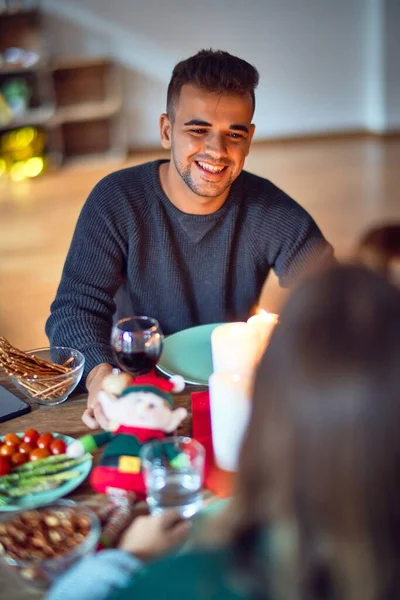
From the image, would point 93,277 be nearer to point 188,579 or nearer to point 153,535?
point 153,535

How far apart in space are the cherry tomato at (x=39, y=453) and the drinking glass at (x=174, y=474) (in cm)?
20

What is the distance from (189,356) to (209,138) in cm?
56

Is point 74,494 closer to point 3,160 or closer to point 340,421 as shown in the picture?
point 340,421

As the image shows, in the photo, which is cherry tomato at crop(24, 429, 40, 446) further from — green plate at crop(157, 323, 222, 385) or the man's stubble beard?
the man's stubble beard

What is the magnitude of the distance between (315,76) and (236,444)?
6315 mm

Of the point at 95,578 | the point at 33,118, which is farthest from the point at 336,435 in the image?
the point at 33,118

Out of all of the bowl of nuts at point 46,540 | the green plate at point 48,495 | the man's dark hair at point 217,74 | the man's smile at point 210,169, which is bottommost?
the green plate at point 48,495

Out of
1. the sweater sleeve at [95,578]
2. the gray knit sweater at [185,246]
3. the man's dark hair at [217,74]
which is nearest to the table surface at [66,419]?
the sweater sleeve at [95,578]

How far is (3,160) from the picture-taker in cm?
624

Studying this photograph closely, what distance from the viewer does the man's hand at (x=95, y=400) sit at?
1.24 meters

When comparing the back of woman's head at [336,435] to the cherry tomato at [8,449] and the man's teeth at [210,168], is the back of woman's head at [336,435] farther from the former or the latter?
the man's teeth at [210,168]

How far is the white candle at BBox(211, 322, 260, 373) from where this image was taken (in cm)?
125

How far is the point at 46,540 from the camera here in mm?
921

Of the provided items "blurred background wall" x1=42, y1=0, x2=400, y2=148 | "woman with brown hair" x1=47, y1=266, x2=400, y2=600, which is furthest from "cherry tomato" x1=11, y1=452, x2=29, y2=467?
"blurred background wall" x1=42, y1=0, x2=400, y2=148
